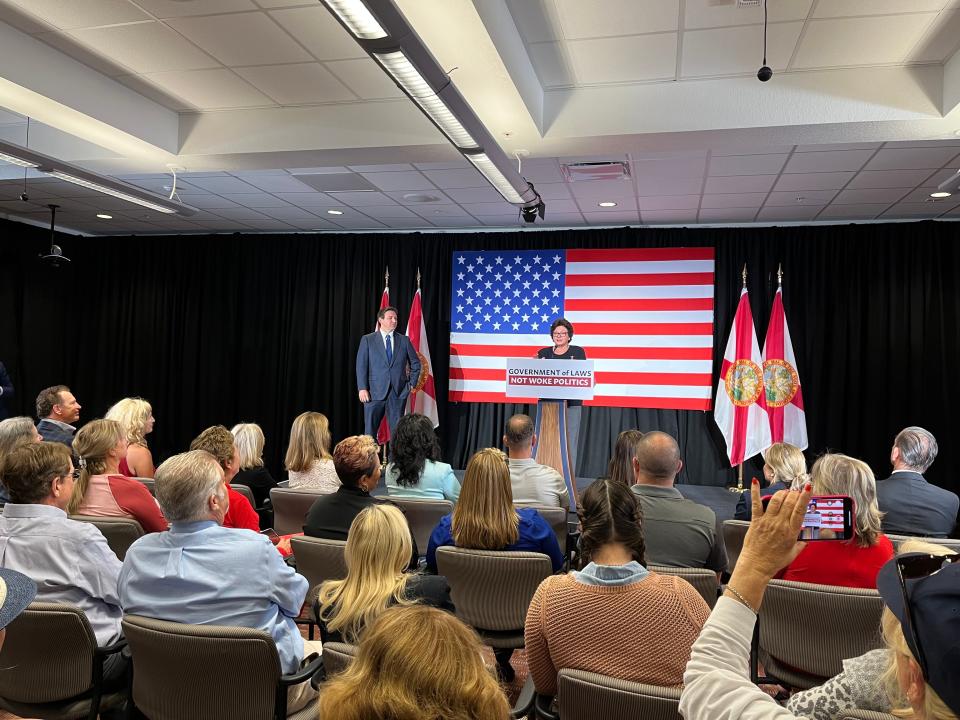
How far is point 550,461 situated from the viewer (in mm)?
6609

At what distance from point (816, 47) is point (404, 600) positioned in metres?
3.87

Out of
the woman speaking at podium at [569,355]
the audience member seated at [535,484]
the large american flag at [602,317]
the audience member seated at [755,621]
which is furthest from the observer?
the large american flag at [602,317]

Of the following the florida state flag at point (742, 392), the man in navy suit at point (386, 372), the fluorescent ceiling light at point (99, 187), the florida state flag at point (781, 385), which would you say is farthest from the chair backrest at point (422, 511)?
the florida state flag at point (781, 385)

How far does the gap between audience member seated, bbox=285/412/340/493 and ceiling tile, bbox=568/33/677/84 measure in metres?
2.77

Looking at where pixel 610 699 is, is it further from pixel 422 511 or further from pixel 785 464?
pixel 785 464

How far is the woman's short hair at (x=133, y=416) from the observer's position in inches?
173

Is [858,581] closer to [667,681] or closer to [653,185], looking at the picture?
[667,681]

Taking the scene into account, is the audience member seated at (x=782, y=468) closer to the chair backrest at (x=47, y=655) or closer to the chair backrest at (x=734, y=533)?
the chair backrest at (x=734, y=533)

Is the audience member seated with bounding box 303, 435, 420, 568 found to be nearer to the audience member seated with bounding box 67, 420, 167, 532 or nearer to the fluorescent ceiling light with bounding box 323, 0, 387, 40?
the audience member seated with bounding box 67, 420, 167, 532

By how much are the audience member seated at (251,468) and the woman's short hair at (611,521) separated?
296 centimetres

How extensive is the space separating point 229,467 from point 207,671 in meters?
1.87

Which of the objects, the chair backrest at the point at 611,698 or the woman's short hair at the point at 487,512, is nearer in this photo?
the chair backrest at the point at 611,698

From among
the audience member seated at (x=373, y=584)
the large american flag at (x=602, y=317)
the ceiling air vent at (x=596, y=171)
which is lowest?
the audience member seated at (x=373, y=584)

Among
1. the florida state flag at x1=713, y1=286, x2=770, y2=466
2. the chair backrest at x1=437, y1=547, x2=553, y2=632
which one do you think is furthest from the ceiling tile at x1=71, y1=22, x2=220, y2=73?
the florida state flag at x1=713, y1=286, x2=770, y2=466
